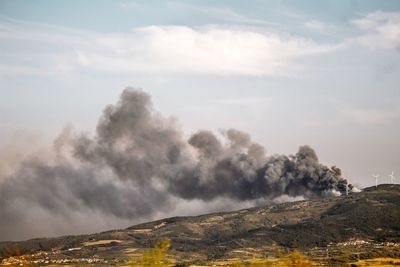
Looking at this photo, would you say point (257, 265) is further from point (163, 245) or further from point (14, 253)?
point (14, 253)

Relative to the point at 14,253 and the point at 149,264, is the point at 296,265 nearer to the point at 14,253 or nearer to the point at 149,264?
the point at 149,264

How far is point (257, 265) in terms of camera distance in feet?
314

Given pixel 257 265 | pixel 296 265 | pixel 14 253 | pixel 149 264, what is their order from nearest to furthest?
pixel 14 253 < pixel 149 264 < pixel 296 265 < pixel 257 265

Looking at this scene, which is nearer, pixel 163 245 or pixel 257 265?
pixel 163 245

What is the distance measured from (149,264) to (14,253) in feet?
54.2

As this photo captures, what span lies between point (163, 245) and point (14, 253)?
1812 centimetres

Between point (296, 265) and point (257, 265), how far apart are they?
1313cm

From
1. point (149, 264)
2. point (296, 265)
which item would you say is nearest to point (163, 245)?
point (149, 264)

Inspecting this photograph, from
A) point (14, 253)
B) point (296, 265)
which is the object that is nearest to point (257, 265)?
point (296, 265)

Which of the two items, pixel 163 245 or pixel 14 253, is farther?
pixel 163 245

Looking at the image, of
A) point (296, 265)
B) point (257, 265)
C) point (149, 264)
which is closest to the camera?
point (149, 264)

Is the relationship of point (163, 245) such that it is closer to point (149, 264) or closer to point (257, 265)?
point (149, 264)

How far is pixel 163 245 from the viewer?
3113 inches

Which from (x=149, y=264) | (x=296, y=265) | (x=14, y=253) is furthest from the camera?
(x=296, y=265)
